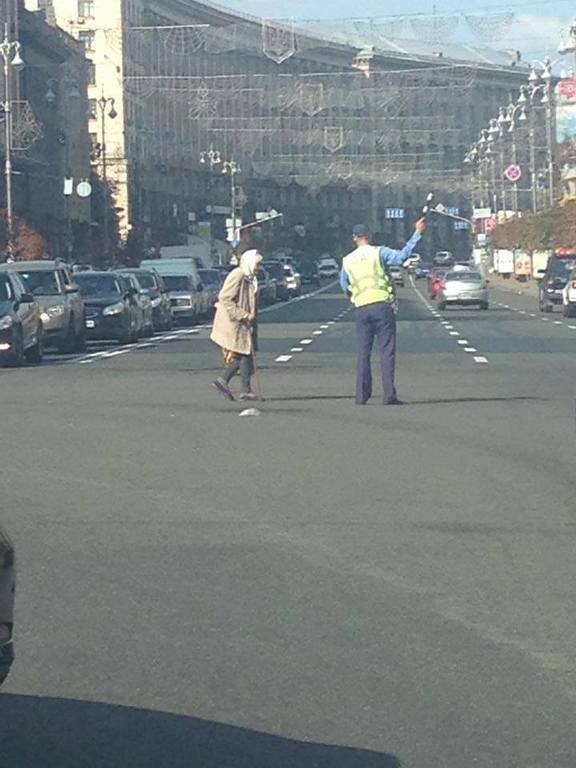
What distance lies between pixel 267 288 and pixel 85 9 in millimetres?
37141

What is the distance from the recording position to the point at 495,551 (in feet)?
36.0

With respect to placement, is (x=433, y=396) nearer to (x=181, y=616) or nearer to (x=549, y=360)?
(x=549, y=360)

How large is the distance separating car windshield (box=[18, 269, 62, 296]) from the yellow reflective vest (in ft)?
56.9

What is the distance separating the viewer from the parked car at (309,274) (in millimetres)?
120719

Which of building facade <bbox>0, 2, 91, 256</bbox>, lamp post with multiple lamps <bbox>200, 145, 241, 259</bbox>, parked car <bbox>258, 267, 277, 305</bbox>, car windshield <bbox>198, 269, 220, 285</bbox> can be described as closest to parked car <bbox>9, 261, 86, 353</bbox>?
car windshield <bbox>198, 269, 220, 285</bbox>

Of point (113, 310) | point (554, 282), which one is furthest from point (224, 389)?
point (554, 282)

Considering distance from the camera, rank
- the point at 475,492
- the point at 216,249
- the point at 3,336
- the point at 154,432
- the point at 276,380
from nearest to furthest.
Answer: the point at 475,492 → the point at 154,432 → the point at 276,380 → the point at 3,336 → the point at 216,249

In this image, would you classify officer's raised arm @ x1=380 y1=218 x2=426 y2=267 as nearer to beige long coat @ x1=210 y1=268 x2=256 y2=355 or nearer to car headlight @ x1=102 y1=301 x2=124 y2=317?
beige long coat @ x1=210 y1=268 x2=256 y2=355

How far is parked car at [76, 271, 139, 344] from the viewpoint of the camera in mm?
40531

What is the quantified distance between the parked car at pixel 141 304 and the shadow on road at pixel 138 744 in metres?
35.2

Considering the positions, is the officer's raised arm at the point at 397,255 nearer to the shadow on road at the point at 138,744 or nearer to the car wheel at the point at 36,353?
the car wheel at the point at 36,353

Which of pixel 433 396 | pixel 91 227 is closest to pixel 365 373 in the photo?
pixel 433 396

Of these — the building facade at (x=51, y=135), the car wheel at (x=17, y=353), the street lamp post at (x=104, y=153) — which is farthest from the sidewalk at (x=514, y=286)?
the car wheel at (x=17, y=353)

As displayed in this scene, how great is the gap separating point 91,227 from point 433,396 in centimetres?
7439
